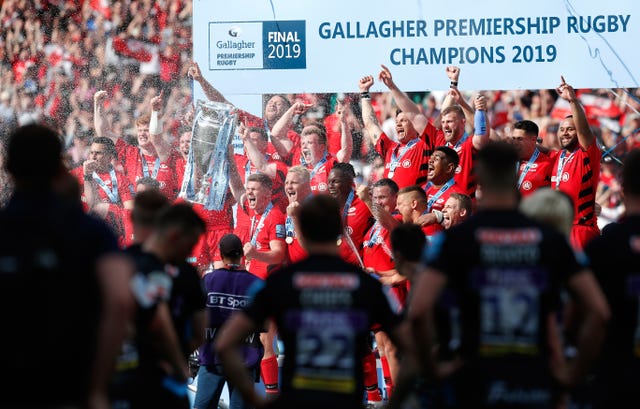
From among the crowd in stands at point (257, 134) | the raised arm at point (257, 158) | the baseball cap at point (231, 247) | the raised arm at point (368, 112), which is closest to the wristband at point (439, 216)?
the crowd in stands at point (257, 134)

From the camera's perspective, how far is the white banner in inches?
452

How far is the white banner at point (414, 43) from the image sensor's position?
37.6 feet

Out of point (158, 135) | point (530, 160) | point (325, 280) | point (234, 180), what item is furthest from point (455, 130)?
point (325, 280)

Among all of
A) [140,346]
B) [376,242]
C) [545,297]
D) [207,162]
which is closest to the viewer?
[545,297]

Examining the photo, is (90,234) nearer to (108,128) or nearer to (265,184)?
(265,184)

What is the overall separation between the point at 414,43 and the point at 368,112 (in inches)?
35.8

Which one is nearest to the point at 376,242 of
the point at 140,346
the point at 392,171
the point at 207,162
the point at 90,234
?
the point at 392,171

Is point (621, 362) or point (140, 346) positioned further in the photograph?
point (140, 346)

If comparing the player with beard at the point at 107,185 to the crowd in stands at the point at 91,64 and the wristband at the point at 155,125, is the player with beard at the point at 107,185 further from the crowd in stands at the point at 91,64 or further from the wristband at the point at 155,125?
the wristband at the point at 155,125

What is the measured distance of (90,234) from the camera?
3.47 m

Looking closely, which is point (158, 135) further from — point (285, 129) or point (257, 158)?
point (285, 129)

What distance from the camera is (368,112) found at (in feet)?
38.2

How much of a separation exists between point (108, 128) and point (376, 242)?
4.29 metres

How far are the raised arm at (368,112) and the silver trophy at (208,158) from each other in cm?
148
